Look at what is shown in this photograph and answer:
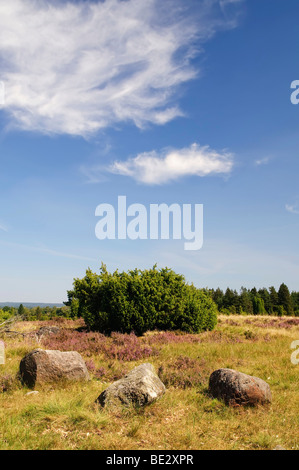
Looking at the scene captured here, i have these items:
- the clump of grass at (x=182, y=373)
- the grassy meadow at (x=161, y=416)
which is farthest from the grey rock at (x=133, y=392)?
the clump of grass at (x=182, y=373)

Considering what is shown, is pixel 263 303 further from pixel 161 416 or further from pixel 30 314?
pixel 161 416

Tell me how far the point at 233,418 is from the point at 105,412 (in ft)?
9.46

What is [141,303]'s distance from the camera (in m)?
20.0

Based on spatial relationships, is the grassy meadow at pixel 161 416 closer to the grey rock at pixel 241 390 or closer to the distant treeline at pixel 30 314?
the grey rock at pixel 241 390

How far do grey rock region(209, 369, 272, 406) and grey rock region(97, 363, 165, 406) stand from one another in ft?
5.52

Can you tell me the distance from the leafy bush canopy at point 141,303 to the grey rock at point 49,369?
10134 mm

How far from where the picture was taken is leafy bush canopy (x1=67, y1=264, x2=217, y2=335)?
20.0 meters

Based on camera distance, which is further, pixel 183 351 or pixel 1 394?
pixel 183 351

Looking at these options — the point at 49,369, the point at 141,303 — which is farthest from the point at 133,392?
the point at 141,303

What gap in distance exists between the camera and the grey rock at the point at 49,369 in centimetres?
905

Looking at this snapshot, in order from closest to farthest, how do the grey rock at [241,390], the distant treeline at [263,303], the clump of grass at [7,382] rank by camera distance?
the grey rock at [241,390] → the clump of grass at [7,382] → the distant treeline at [263,303]
